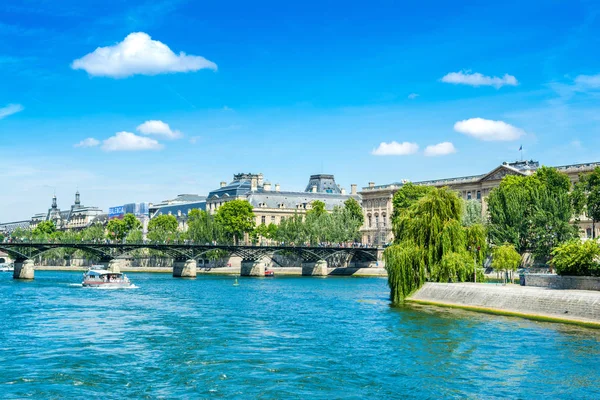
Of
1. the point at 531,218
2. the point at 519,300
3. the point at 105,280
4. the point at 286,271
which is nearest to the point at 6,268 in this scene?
the point at 286,271

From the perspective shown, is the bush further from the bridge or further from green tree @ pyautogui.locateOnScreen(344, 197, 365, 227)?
green tree @ pyautogui.locateOnScreen(344, 197, 365, 227)

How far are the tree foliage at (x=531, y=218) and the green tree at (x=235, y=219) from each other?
66.1 metres

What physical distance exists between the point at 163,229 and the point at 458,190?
76958mm

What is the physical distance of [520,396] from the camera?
2998 centimetres

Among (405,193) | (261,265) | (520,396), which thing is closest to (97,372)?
(520,396)

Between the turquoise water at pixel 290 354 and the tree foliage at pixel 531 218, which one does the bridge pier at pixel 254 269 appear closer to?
the tree foliage at pixel 531 218

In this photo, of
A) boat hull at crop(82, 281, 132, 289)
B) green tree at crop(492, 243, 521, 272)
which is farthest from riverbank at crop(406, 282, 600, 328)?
boat hull at crop(82, 281, 132, 289)

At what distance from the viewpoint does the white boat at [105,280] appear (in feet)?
314

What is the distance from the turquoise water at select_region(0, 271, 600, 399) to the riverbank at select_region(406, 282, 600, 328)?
59.5 inches

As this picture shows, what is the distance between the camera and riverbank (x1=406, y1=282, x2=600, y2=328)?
156 ft

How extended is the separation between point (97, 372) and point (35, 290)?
57058 mm

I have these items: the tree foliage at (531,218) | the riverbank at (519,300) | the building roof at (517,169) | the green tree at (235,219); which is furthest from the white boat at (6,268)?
the riverbank at (519,300)

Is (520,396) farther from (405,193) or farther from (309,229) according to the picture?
(309,229)

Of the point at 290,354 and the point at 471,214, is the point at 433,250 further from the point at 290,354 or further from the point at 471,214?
the point at 471,214
